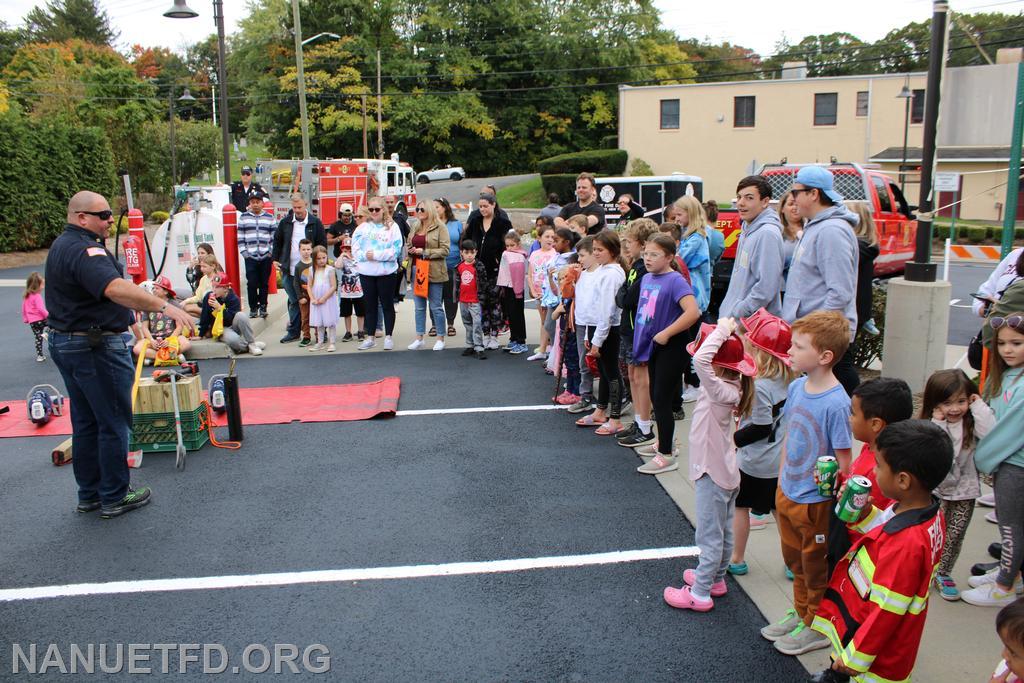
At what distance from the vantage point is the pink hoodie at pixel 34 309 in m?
10.3

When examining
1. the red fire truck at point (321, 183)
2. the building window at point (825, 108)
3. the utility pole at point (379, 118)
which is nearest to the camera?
the red fire truck at point (321, 183)

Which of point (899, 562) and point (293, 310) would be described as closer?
point (899, 562)

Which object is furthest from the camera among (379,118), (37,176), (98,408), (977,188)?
(379,118)

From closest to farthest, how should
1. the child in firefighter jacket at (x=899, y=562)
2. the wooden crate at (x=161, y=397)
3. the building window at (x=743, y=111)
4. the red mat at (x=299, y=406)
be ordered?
1. the child in firefighter jacket at (x=899, y=562)
2. the wooden crate at (x=161, y=397)
3. the red mat at (x=299, y=406)
4. the building window at (x=743, y=111)

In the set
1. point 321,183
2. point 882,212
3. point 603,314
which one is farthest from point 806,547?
point 321,183

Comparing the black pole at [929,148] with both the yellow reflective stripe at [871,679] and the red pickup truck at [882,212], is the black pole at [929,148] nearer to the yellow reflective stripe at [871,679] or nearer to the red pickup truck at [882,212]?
the yellow reflective stripe at [871,679]

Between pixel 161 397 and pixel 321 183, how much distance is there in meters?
17.9

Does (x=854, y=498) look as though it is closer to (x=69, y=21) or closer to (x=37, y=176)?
(x=37, y=176)

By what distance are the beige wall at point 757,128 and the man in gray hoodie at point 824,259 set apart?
36.4 m

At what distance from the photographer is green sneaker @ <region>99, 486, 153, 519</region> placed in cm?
527

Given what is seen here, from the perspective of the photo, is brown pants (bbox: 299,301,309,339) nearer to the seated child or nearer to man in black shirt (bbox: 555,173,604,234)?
the seated child

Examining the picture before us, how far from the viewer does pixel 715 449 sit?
12.6ft

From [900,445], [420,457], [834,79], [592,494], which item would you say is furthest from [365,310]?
[834,79]

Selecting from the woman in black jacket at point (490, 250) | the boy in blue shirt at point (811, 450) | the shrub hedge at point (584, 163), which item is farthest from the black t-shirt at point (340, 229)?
the shrub hedge at point (584, 163)
